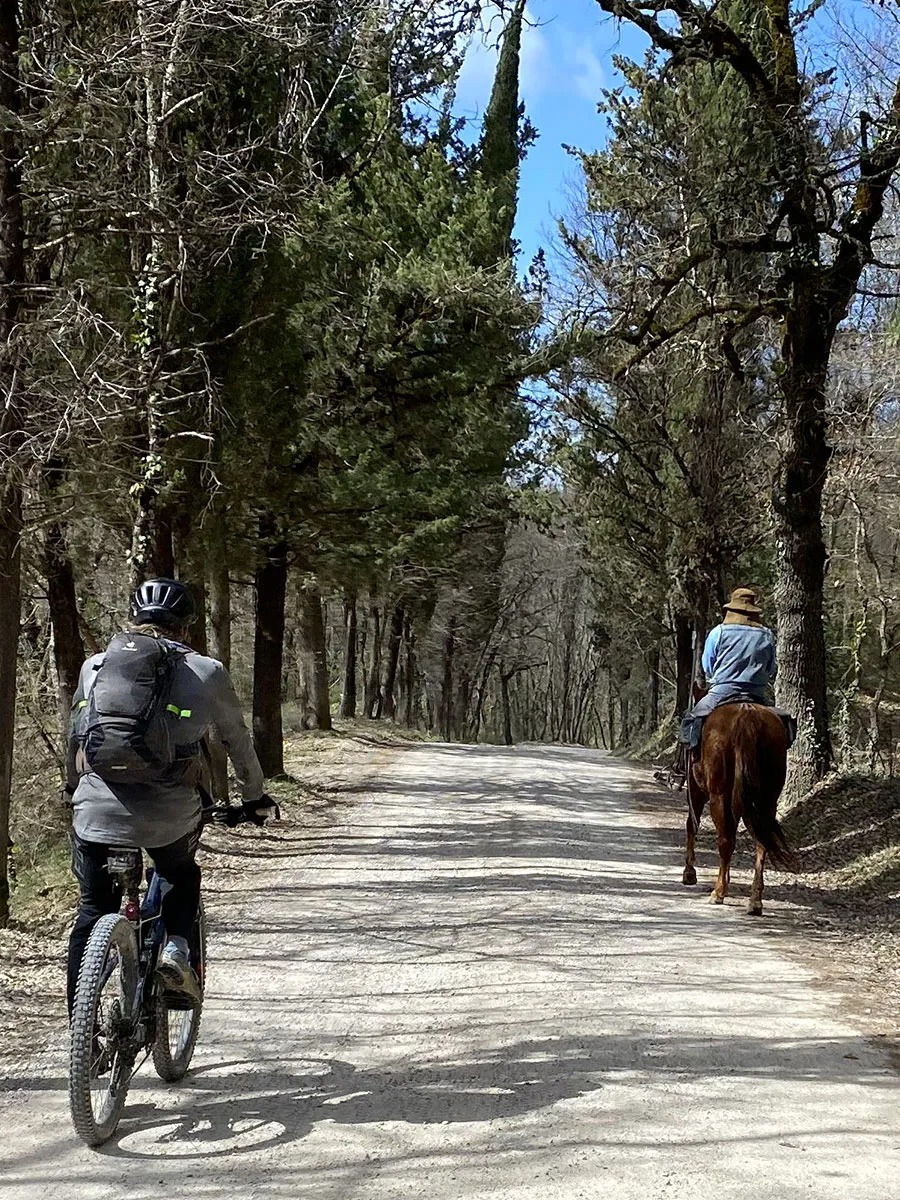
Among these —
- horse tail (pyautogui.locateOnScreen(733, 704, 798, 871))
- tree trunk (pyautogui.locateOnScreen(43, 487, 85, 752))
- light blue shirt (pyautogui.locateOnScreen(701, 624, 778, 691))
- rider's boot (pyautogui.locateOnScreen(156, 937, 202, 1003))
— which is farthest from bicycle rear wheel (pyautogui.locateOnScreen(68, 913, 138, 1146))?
tree trunk (pyautogui.locateOnScreen(43, 487, 85, 752))

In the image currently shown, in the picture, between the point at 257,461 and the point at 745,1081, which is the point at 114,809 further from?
the point at 257,461

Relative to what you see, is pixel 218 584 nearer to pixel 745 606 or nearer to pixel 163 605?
pixel 745 606

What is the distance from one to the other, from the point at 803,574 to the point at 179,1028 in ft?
34.4

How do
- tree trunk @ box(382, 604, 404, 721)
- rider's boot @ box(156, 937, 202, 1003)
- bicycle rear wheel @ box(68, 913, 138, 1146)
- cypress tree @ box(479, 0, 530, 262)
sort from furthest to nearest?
1. tree trunk @ box(382, 604, 404, 721)
2. cypress tree @ box(479, 0, 530, 262)
3. rider's boot @ box(156, 937, 202, 1003)
4. bicycle rear wheel @ box(68, 913, 138, 1146)

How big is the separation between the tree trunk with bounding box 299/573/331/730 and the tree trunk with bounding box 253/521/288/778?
→ 4.65 m

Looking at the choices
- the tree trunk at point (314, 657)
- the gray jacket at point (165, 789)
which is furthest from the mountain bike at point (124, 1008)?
the tree trunk at point (314, 657)

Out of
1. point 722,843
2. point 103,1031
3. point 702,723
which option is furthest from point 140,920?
point 702,723

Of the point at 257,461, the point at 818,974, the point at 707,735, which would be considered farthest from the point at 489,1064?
the point at 257,461

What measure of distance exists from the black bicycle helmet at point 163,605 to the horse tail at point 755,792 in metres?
5.78

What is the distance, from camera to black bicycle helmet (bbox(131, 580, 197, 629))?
4855mm

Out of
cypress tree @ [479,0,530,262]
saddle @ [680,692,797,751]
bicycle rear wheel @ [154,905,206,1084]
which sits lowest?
bicycle rear wheel @ [154,905,206,1084]

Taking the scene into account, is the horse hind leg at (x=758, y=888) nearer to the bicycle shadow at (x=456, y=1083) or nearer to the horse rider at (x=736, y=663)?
the horse rider at (x=736, y=663)

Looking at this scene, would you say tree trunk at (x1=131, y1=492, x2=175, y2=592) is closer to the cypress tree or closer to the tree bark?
the tree bark

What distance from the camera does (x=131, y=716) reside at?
4426 millimetres
